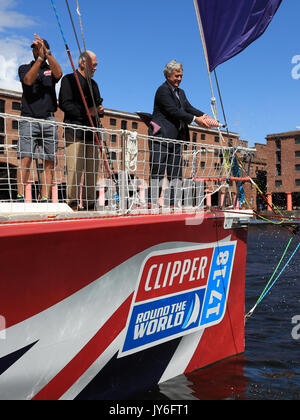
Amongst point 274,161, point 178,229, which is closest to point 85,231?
point 178,229

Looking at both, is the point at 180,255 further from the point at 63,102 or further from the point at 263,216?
the point at 63,102

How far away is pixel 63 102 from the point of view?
185 inches

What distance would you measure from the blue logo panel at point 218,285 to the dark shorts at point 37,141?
2.04 m

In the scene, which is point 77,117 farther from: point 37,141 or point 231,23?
point 231,23

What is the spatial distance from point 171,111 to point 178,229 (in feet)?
4.58

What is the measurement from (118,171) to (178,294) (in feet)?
4.45

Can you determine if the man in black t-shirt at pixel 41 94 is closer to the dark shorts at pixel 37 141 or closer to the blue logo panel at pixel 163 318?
the dark shorts at pixel 37 141

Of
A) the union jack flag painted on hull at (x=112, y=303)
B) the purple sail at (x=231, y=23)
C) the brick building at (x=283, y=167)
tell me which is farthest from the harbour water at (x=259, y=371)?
the brick building at (x=283, y=167)

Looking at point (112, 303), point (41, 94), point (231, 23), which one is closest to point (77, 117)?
point (41, 94)

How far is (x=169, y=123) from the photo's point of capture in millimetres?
5051

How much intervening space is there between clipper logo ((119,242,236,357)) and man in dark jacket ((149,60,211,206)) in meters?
0.78

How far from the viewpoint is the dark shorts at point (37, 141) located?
408 centimetres

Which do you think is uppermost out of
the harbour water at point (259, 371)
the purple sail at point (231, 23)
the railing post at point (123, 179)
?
the purple sail at point (231, 23)

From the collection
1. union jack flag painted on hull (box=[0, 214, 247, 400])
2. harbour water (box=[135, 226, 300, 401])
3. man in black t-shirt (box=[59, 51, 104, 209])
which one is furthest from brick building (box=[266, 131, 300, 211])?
man in black t-shirt (box=[59, 51, 104, 209])
